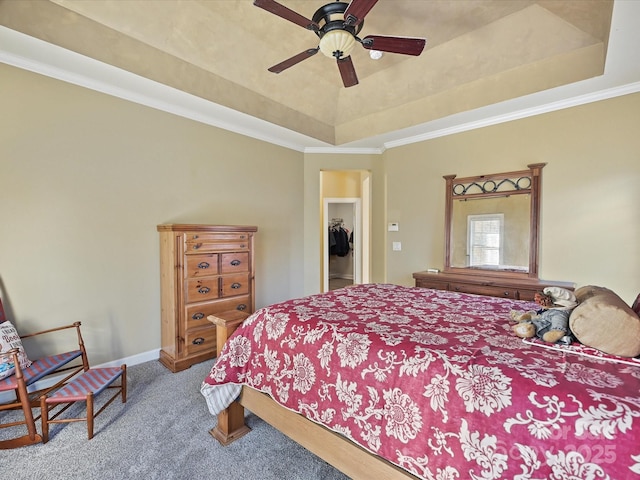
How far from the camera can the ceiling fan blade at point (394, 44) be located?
79.7 inches

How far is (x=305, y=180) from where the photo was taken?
15.3 feet

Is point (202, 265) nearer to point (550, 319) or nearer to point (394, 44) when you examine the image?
point (394, 44)

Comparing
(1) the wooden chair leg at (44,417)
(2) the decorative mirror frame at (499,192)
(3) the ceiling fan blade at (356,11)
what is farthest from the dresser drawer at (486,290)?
(1) the wooden chair leg at (44,417)

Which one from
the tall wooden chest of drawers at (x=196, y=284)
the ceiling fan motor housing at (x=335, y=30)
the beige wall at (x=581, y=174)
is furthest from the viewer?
the tall wooden chest of drawers at (x=196, y=284)

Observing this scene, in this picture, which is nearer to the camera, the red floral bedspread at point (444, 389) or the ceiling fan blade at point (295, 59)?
the red floral bedspread at point (444, 389)

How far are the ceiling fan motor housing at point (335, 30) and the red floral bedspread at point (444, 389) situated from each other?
1.74 meters

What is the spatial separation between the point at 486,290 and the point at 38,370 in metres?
3.82

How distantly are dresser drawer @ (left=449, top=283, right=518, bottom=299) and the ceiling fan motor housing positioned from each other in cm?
258

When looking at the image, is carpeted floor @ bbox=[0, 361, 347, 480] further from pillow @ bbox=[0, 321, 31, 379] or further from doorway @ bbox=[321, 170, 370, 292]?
doorway @ bbox=[321, 170, 370, 292]

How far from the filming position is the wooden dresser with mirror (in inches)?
122

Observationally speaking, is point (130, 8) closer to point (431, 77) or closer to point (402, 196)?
point (431, 77)

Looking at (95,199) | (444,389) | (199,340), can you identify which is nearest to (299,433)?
(444,389)

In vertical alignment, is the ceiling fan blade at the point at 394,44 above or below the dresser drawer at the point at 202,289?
above

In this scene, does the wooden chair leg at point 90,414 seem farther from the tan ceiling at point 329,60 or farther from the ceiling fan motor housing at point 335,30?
the ceiling fan motor housing at point 335,30
